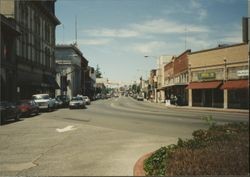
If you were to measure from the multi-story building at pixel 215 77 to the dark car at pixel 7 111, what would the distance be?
24.4 meters

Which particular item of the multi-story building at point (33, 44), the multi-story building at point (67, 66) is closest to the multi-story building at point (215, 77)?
A: the multi-story building at point (33, 44)

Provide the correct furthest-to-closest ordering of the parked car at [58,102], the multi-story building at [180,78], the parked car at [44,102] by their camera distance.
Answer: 1. the multi-story building at [180,78]
2. the parked car at [58,102]
3. the parked car at [44,102]

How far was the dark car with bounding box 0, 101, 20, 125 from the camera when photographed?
1078 inches

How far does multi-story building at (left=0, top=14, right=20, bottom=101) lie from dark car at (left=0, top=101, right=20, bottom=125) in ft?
46.5

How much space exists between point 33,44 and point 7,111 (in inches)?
1214

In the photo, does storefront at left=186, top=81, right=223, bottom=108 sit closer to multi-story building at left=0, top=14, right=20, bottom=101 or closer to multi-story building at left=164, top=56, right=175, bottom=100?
multi-story building at left=164, top=56, right=175, bottom=100

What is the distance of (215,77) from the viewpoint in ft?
171

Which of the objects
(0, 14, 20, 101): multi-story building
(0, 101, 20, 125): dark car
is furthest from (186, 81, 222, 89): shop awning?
(0, 101, 20, 125): dark car

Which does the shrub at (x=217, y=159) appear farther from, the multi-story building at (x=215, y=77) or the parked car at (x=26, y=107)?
the multi-story building at (x=215, y=77)

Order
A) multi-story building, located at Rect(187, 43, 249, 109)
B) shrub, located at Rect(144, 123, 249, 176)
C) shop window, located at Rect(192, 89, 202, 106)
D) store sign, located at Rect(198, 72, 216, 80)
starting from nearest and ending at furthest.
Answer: shrub, located at Rect(144, 123, 249, 176), multi-story building, located at Rect(187, 43, 249, 109), store sign, located at Rect(198, 72, 216, 80), shop window, located at Rect(192, 89, 202, 106)

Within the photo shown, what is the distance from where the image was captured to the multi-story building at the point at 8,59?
43.9m

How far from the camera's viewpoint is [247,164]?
15.6 ft

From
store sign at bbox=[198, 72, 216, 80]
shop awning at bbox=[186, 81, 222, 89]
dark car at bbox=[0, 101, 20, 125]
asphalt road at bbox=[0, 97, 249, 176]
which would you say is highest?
store sign at bbox=[198, 72, 216, 80]

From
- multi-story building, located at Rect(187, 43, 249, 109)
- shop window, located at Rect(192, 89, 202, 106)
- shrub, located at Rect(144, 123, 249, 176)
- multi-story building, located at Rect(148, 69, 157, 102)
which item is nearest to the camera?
shrub, located at Rect(144, 123, 249, 176)
